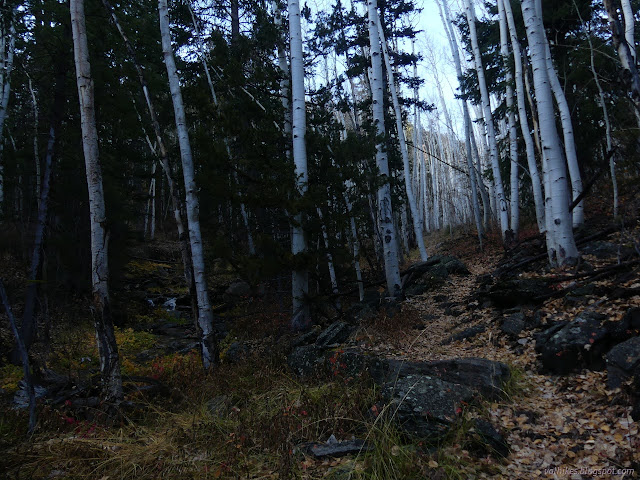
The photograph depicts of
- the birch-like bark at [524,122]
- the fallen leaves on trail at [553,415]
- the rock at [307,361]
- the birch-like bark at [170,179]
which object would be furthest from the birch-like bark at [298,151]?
the birch-like bark at [524,122]

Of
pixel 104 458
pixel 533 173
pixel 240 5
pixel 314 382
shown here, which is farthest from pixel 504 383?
pixel 240 5

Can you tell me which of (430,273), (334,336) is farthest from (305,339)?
(430,273)

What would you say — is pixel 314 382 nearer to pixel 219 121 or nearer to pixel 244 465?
pixel 244 465

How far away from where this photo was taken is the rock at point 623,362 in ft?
11.6

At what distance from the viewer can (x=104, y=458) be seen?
3.34 metres

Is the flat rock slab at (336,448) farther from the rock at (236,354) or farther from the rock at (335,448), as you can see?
the rock at (236,354)

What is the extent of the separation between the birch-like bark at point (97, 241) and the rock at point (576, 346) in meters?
5.36

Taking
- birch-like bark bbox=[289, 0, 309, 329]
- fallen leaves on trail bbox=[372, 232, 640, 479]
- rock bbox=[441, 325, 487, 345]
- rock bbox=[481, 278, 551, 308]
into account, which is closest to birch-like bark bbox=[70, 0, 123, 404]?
birch-like bark bbox=[289, 0, 309, 329]

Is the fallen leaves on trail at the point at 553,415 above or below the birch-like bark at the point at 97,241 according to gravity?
below

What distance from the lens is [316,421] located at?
366 centimetres

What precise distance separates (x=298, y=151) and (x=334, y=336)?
13.1 ft

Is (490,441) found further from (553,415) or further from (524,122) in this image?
(524,122)

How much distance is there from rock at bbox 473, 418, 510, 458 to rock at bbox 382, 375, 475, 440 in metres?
0.25

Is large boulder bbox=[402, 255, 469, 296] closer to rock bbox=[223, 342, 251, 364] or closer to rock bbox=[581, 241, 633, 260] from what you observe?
rock bbox=[581, 241, 633, 260]
